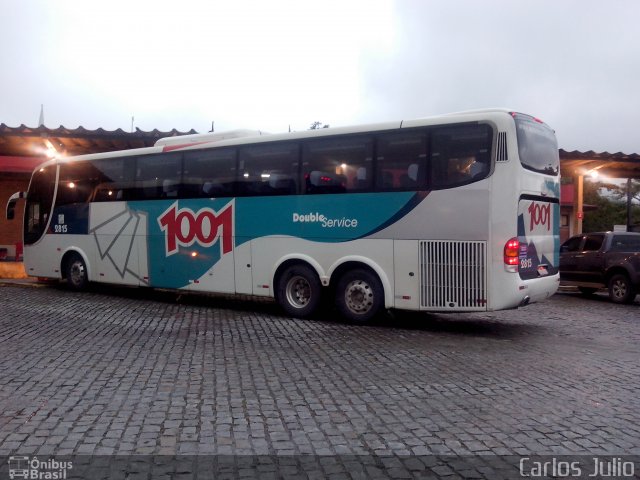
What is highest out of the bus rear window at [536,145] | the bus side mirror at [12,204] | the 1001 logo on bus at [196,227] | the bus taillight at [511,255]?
the bus rear window at [536,145]

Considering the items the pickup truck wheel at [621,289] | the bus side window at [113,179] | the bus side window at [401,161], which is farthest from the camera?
the pickup truck wheel at [621,289]

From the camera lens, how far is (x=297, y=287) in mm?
11438

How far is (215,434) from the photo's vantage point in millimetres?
4699

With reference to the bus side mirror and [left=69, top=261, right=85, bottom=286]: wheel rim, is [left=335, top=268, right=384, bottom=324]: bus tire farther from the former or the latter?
the bus side mirror

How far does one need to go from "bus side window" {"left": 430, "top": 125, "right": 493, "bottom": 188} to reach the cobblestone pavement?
8.10 feet

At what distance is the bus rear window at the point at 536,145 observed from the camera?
941 centimetres

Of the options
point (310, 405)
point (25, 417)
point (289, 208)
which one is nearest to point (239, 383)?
point (310, 405)

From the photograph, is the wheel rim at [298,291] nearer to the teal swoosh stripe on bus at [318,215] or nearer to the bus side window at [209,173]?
the teal swoosh stripe on bus at [318,215]

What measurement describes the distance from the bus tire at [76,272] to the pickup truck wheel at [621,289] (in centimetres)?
1281

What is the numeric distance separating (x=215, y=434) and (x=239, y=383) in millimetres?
1575

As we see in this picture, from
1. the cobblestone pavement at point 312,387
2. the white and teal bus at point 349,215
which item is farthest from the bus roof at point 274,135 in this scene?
the cobblestone pavement at point 312,387

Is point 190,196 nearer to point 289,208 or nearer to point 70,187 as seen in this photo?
point 289,208

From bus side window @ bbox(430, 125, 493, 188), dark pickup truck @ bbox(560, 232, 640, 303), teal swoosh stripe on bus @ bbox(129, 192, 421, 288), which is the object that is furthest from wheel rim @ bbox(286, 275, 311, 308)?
dark pickup truck @ bbox(560, 232, 640, 303)

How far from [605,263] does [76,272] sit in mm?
13141
